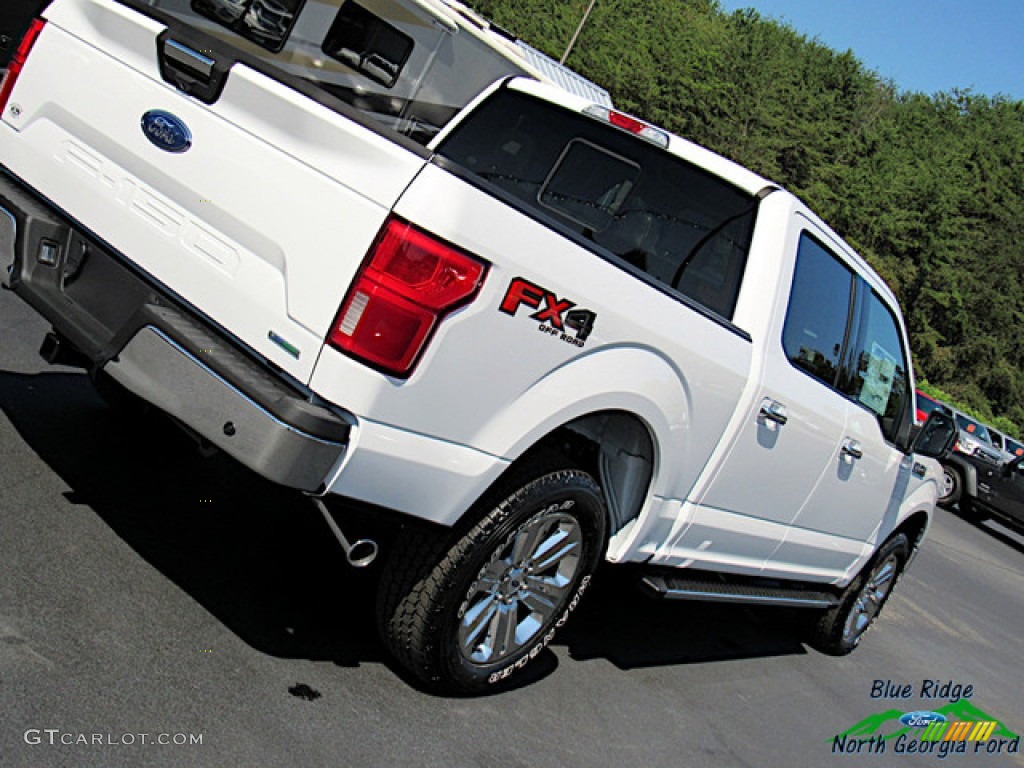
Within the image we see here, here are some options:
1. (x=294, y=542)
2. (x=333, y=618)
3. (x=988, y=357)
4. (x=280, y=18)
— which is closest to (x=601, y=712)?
(x=333, y=618)

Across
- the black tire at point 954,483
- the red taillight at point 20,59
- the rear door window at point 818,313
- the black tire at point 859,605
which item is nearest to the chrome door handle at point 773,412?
the rear door window at point 818,313

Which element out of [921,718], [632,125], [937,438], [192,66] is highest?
[632,125]

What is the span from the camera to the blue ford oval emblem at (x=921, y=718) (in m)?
6.03

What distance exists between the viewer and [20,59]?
12.9 ft

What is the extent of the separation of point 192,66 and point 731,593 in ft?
10.7

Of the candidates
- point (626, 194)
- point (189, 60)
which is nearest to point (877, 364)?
point (626, 194)

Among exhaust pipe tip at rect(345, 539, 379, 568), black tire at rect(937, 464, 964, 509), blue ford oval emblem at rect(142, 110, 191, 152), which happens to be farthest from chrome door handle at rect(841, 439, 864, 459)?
black tire at rect(937, 464, 964, 509)

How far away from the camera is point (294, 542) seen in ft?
15.7

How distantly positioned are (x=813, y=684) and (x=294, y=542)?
3.10m

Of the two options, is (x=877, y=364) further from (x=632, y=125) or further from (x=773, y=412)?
(x=632, y=125)

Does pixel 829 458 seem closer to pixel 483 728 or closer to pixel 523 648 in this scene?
pixel 523 648

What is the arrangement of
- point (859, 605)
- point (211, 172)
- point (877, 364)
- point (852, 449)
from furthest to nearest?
1. point (859, 605)
2. point (877, 364)
3. point (852, 449)
4. point (211, 172)

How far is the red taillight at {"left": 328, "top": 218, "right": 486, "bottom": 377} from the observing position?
300cm

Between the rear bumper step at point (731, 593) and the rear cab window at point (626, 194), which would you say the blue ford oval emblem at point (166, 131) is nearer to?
the rear cab window at point (626, 194)
